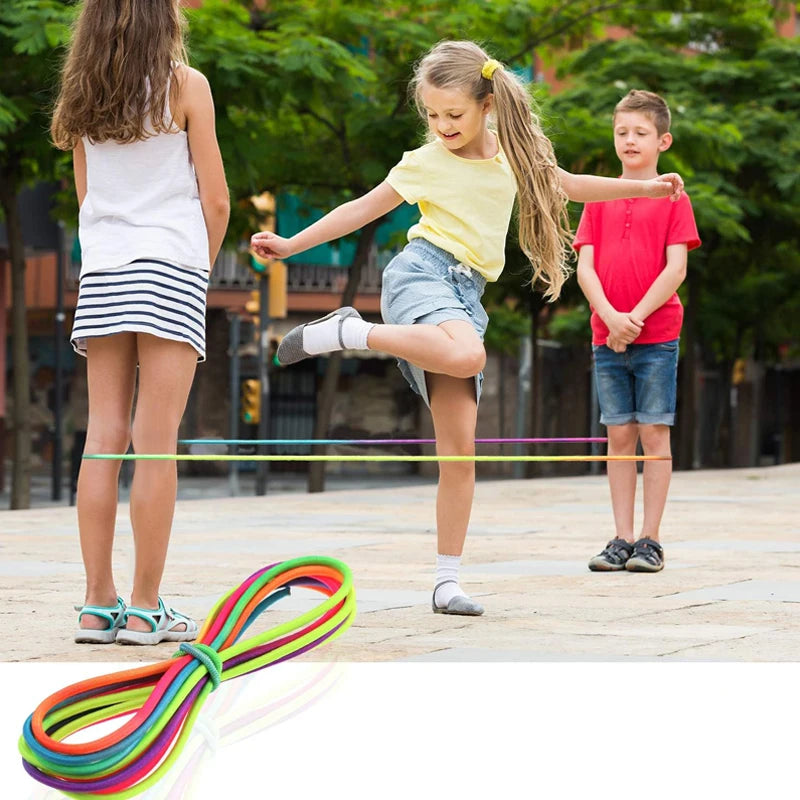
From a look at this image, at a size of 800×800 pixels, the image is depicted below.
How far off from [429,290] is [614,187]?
0.78 meters

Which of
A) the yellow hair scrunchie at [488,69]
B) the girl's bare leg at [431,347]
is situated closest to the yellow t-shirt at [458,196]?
the yellow hair scrunchie at [488,69]

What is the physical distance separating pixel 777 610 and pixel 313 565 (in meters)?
1.79

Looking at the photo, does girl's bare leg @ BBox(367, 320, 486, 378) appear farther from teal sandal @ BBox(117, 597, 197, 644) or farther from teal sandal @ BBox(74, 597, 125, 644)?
teal sandal @ BBox(74, 597, 125, 644)

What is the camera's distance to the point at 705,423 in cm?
3114

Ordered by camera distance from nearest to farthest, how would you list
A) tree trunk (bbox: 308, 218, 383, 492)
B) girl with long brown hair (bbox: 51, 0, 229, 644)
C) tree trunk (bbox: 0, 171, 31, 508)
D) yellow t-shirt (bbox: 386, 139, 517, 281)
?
girl with long brown hair (bbox: 51, 0, 229, 644) < yellow t-shirt (bbox: 386, 139, 517, 281) < tree trunk (bbox: 0, 171, 31, 508) < tree trunk (bbox: 308, 218, 383, 492)

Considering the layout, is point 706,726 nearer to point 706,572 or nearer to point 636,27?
point 706,572

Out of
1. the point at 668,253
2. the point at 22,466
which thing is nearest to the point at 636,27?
the point at 22,466

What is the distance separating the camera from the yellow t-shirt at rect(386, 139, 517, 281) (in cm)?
476

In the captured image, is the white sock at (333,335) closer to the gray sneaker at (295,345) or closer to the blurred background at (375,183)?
the gray sneaker at (295,345)

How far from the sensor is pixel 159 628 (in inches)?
170

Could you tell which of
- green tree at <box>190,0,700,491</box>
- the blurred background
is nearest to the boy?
the blurred background

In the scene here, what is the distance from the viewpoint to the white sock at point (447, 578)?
490cm

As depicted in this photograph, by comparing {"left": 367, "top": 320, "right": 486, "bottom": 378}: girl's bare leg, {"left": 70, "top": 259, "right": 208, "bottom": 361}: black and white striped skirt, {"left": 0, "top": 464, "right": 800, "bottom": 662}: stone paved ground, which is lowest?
{"left": 0, "top": 464, "right": 800, "bottom": 662}: stone paved ground

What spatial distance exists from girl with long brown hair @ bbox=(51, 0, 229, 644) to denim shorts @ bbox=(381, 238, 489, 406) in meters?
0.63
